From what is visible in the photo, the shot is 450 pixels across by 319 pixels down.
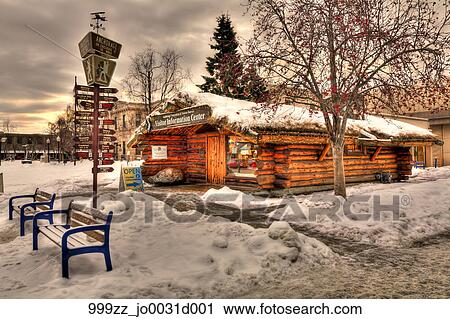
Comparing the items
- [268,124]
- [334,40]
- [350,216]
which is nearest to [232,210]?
[350,216]

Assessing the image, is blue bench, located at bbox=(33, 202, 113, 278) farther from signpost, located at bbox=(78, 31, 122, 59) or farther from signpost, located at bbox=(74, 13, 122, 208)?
signpost, located at bbox=(78, 31, 122, 59)

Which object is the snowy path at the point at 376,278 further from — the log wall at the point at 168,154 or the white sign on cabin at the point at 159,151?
the log wall at the point at 168,154

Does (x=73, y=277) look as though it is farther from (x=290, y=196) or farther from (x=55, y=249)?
(x=290, y=196)

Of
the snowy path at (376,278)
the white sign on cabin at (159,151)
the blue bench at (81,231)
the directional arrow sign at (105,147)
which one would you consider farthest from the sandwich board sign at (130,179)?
the snowy path at (376,278)

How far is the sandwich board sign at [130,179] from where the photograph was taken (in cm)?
1188

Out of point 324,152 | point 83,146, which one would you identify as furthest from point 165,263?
point 324,152

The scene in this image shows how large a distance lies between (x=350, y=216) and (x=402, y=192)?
131 inches

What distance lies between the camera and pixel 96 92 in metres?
7.62

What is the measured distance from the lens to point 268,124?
36.1ft

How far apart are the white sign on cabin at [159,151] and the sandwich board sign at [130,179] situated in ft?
11.3

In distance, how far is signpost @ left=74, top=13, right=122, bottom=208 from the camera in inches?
289

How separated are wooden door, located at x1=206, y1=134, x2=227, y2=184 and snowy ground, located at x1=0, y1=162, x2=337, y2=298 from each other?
7912 millimetres

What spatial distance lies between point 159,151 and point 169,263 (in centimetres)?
1137

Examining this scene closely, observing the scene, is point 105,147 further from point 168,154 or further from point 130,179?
point 168,154
